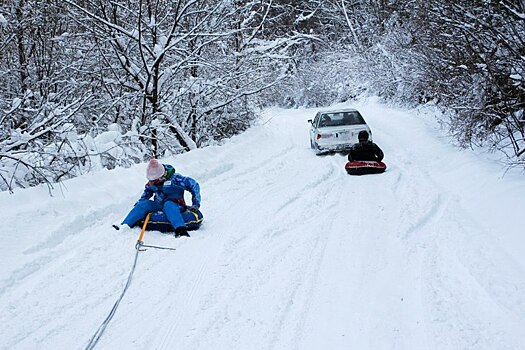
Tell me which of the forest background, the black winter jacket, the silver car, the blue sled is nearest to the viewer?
the blue sled

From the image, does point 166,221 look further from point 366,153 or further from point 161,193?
point 366,153

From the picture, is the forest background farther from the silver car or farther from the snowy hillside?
the silver car

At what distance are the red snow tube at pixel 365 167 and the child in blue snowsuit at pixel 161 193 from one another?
4439mm

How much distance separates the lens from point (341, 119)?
14.0 m

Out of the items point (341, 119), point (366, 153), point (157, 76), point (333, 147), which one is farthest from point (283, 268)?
point (341, 119)

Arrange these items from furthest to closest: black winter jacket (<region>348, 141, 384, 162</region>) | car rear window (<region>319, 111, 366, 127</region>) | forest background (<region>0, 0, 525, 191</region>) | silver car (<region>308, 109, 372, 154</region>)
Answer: car rear window (<region>319, 111, 366, 127</region>) → silver car (<region>308, 109, 372, 154</region>) → black winter jacket (<region>348, 141, 384, 162</region>) → forest background (<region>0, 0, 525, 191</region>)

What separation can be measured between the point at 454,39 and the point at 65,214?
8.83 meters

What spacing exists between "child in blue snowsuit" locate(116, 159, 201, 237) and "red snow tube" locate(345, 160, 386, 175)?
4.44 m

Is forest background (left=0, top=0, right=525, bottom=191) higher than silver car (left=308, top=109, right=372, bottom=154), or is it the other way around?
forest background (left=0, top=0, right=525, bottom=191)

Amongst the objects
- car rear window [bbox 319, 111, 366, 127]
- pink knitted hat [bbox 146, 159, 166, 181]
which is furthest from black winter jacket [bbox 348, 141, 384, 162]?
pink knitted hat [bbox 146, 159, 166, 181]

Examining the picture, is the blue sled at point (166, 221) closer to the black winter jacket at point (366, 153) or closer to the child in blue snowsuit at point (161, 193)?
the child in blue snowsuit at point (161, 193)

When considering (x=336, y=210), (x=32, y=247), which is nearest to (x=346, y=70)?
(x=336, y=210)

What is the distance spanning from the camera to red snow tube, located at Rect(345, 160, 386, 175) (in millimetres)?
9742

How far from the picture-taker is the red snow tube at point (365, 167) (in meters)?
9.74
